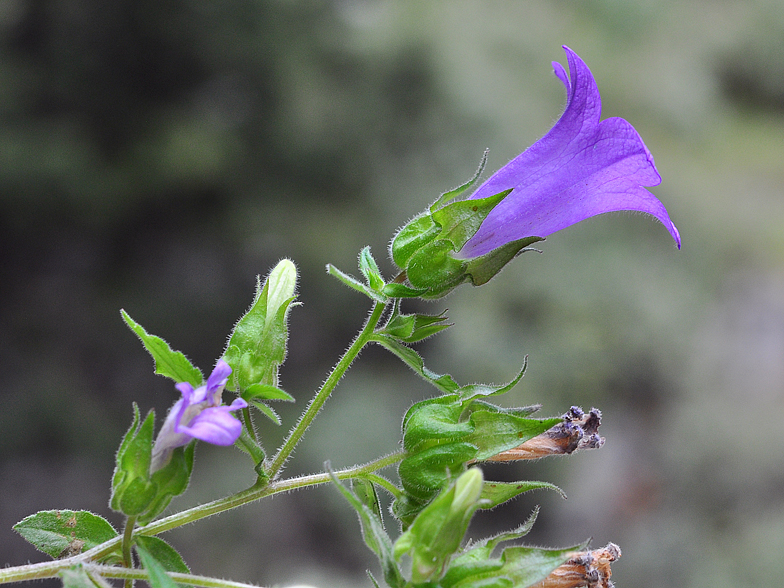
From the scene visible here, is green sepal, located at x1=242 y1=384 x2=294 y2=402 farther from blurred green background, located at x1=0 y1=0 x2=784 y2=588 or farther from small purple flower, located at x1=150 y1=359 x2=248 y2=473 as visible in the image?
blurred green background, located at x1=0 y1=0 x2=784 y2=588

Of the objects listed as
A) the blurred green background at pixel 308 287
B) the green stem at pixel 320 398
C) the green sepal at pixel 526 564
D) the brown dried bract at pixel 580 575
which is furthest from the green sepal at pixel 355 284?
the blurred green background at pixel 308 287

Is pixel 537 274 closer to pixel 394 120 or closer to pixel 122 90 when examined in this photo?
pixel 394 120

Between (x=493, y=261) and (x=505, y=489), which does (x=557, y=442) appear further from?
(x=493, y=261)

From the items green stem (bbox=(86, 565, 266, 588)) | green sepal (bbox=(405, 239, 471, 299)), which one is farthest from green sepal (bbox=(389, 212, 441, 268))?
green stem (bbox=(86, 565, 266, 588))

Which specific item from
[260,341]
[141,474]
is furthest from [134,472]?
[260,341]

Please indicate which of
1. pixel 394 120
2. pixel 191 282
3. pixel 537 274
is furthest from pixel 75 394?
pixel 537 274
